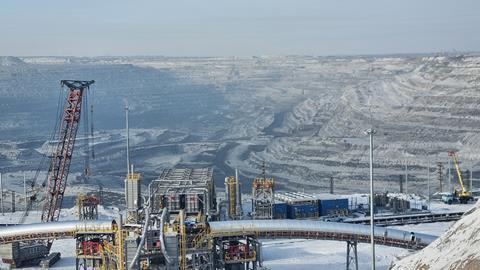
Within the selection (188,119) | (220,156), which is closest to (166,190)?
(220,156)

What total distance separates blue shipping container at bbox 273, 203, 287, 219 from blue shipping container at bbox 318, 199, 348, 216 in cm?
133

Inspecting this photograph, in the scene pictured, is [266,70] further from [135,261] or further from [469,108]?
[135,261]

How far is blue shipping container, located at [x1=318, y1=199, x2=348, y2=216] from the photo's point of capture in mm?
28984

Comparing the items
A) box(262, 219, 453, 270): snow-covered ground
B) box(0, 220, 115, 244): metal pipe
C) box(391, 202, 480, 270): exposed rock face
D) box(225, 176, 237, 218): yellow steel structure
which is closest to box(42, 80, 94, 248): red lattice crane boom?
box(0, 220, 115, 244): metal pipe

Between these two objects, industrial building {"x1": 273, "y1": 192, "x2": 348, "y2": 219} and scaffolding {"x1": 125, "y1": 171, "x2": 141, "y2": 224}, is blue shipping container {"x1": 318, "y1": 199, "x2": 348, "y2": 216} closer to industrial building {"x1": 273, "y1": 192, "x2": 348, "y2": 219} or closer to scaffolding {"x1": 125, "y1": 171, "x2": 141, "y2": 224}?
industrial building {"x1": 273, "y1": 192, "x2": 348, "y2": 219}

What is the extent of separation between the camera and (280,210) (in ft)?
92.4

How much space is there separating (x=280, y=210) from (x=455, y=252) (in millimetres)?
15705

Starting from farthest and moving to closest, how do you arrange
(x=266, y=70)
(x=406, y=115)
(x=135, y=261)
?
(x=266, y=70), (x=406, y=115), (x=135, y=261)

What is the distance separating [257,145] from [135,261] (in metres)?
43.0

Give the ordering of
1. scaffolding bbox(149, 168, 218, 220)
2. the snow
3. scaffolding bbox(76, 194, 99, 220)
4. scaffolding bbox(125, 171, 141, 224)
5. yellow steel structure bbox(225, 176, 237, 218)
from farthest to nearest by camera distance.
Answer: scaffolding bbox(76, 194, 99, 220) → yellow steel structure bbox(225, 176, 237, 218) → the snow → scaffolding bbox(125, 171, 141, 224) → scaffolding bbox(149, 168, 218, 220)

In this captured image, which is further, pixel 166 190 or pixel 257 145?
pixel 257 145

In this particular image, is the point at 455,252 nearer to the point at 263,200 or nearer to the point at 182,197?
the point at 182,197

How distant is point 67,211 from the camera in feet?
104

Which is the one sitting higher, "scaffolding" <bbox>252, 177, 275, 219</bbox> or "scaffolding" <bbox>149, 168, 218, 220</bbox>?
"scaffolding" <bbox>149, 168, 218, 220</bbox>
